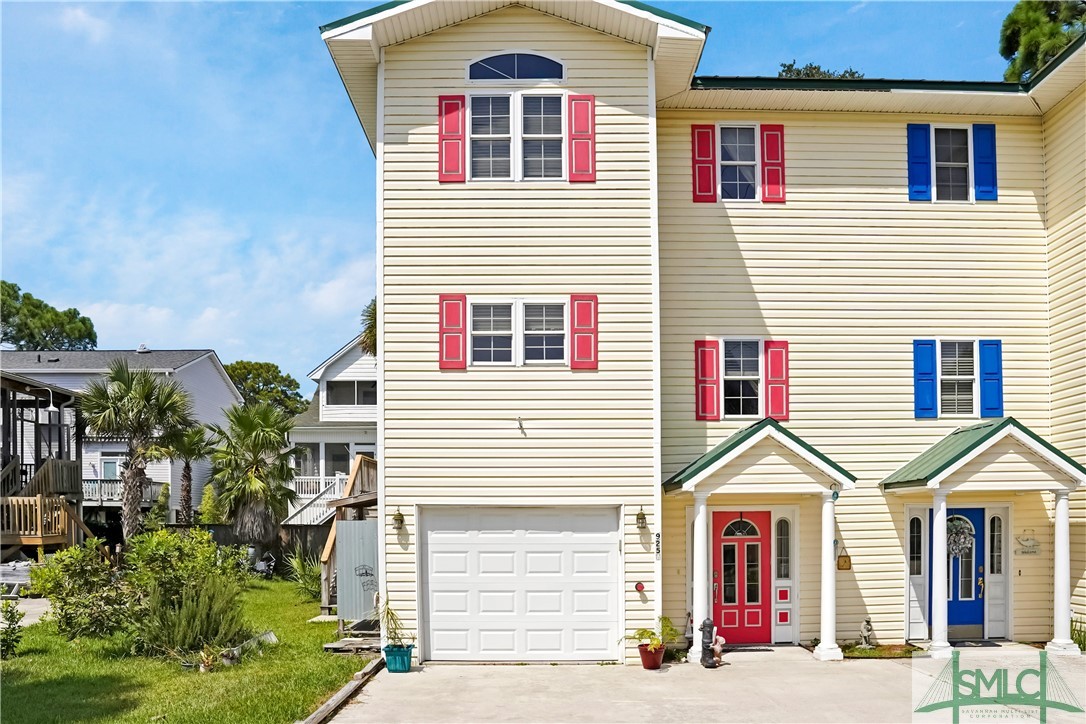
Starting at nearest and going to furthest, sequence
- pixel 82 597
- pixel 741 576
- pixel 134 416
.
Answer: pixel 741 576
pixel 82 597
pixel 134 416

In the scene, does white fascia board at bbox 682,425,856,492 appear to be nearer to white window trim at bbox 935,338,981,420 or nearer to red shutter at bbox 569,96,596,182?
white window trim at bbox 935,338,981,420

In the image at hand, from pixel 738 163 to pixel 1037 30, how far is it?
12918 mm

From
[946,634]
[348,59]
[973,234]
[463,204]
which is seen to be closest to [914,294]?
[973,234]

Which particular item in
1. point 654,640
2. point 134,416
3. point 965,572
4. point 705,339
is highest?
point 705,339

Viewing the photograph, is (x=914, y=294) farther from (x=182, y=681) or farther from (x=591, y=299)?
(x=182, y=681)

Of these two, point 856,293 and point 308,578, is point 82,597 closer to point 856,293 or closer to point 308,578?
point 308,578

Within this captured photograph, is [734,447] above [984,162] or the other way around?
the other way around

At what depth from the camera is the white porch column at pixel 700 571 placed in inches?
541

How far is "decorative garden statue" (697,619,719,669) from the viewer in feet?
44.1

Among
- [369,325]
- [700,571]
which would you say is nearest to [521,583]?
[700,571]

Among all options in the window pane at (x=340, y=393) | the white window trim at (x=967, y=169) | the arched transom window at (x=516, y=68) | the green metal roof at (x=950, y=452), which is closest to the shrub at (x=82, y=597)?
the arched transom window at (x=516, y=68)

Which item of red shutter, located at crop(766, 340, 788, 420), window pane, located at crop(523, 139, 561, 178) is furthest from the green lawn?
window pane, located at crop(523, 139, 561, 178)

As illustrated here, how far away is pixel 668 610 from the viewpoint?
1477 centimetres

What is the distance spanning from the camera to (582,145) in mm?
14195
